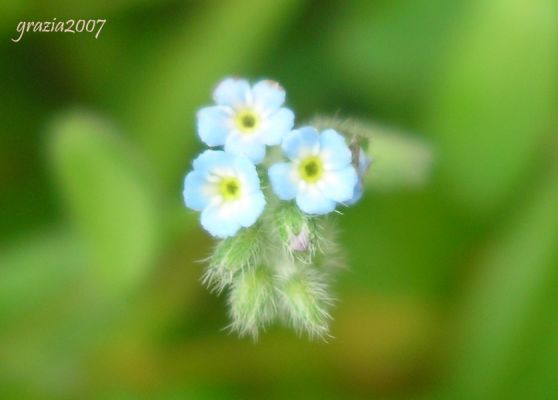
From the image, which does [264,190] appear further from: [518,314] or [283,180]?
[518,314]

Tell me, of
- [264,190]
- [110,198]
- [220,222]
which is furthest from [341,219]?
[220,222]

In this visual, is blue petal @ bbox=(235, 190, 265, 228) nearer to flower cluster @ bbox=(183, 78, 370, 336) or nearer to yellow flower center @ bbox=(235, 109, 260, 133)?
flower cluster @ bbox=(183, 78, 370, 336)

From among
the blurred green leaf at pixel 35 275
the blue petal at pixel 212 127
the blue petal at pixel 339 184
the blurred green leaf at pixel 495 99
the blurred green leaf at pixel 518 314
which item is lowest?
the blurred green leaf at pixel 35 275

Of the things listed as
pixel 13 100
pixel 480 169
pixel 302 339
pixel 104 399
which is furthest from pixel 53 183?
pixel 480 169

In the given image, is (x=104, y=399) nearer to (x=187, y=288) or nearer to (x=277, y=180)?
(x=187, y=288)

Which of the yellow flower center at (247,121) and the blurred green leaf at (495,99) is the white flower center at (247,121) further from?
the blurred green leaf at (495,99)

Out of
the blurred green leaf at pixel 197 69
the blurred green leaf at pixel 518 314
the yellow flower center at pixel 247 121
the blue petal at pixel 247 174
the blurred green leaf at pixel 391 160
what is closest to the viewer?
the blue petal at pixel 247 174

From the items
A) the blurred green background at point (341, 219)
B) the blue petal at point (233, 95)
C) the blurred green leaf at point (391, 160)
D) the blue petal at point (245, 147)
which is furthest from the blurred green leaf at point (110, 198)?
the blue petal at point (245, 147)
